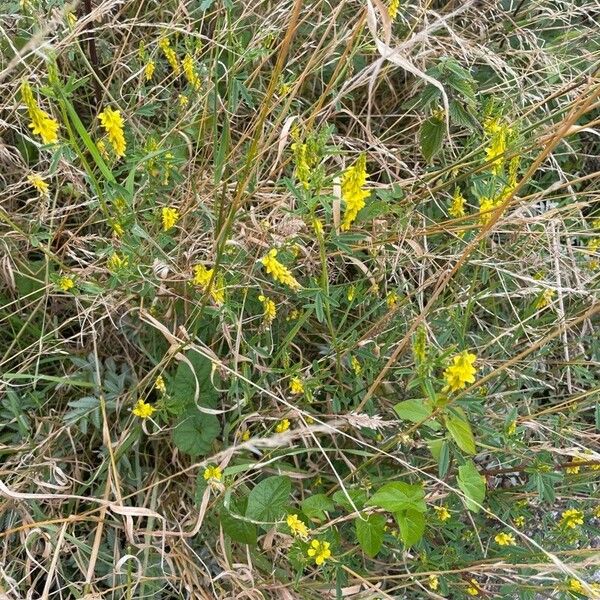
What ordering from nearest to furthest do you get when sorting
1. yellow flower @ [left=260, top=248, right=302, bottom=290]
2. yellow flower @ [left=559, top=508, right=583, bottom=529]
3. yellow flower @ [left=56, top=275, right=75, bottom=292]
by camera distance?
yellow flower @ [left=260, top=248, right=302, bottom=290], yellow flower @ [left=56, top=275, right=75, bottom=292], yellow flower @ [left=559, top=508, right=583, bottom=529]

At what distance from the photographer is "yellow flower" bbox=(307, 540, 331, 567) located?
3.62ft

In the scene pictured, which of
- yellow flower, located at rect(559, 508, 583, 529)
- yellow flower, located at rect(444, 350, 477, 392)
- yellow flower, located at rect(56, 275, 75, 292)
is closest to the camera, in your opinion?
yellow flower, located at rect(444, 350, 477, 392)

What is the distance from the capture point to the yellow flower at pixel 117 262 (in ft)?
3.71

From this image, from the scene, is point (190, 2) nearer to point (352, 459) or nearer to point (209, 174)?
point (209, 174)

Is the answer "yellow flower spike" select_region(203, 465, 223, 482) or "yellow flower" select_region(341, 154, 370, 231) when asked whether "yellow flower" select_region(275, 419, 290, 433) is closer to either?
"yellow flower spike" select_region(203, 465, 223, 482)

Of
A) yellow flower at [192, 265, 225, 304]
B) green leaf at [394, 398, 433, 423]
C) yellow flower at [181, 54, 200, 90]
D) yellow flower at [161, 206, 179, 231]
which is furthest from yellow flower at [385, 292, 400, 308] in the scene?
yellow flower at [181, 54, 200, 90]

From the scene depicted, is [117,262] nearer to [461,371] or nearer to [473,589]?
[461,371]

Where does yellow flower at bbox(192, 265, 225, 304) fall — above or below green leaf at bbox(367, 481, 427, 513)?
above

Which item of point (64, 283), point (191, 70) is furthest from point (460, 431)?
point (191, 70)

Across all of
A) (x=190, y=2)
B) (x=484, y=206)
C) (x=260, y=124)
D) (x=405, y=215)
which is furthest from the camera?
(x=190, y=2)

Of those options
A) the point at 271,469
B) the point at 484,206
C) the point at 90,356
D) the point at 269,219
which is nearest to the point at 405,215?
the point at 484,206

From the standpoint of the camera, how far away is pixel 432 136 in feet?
4.20

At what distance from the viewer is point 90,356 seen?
4.50ft

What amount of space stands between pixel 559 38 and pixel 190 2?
962 millimetres
